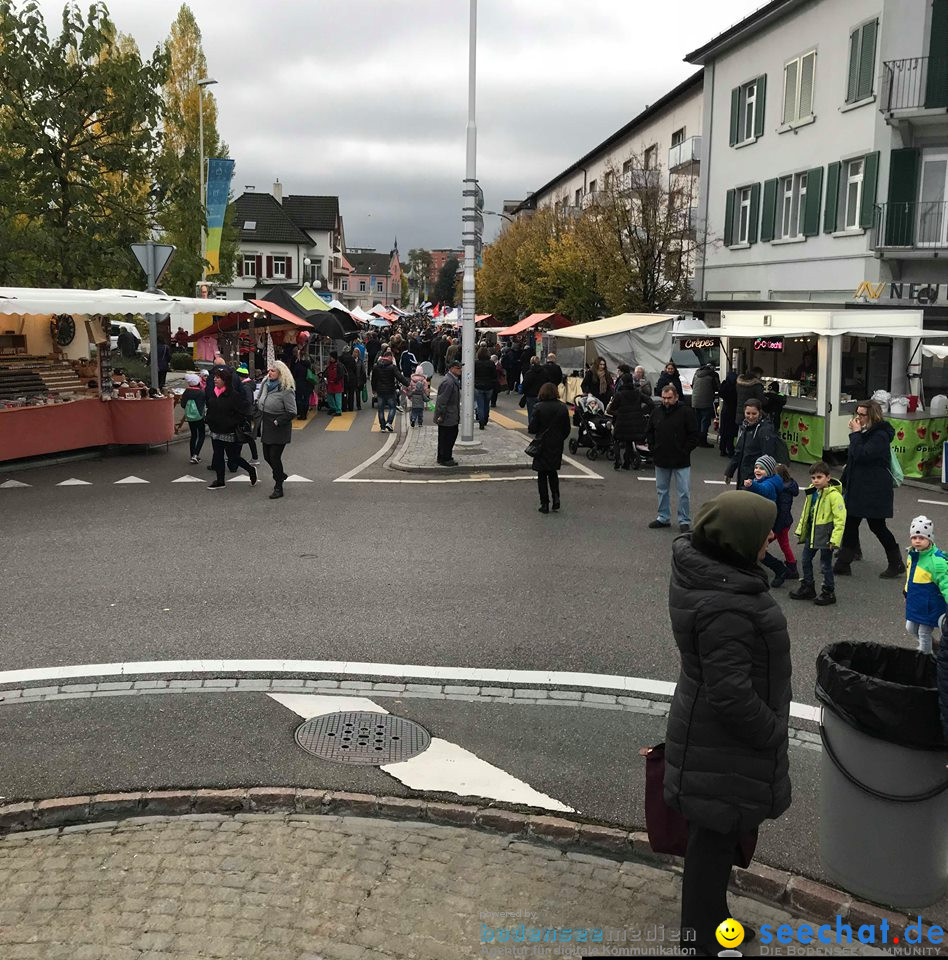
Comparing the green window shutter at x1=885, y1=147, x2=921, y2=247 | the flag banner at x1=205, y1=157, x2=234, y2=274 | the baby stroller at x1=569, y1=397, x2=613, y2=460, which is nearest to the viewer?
the baby stroller at x1=569, y1=397, x2=613, y2=460

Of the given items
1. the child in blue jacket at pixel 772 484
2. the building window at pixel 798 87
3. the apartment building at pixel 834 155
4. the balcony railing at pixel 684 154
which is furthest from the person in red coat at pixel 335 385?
A: the child in blue jacket at pixel 772 484

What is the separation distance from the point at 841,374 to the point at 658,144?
25.0m

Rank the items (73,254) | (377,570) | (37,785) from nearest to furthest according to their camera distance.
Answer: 1. (37,785)
2. (377,570)
3. (73,254)

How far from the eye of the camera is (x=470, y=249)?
17969mm

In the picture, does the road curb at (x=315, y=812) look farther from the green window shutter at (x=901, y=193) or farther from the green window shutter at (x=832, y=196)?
the green window shutter at (x=832, y=196)

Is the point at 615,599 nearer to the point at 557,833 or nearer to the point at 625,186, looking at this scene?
the point at 557,833

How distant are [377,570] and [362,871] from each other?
5.32m

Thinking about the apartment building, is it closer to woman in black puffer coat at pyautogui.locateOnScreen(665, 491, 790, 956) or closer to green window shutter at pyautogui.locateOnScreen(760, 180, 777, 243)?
green window shutter at pyautogui.locateOnScreen(760, 180, 777, 243)

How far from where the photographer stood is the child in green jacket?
874cm

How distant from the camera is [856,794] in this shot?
405 cm

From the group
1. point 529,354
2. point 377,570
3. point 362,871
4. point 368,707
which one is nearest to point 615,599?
point 377,570

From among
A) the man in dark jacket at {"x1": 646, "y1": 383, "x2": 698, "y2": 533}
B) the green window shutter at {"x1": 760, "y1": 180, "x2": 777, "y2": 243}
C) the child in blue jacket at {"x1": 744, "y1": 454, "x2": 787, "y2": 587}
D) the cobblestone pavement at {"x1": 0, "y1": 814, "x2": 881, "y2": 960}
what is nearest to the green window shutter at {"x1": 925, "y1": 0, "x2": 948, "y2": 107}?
the green window shutter at {"x1": 760, "y1": 180, "x2": 777, "y2": 243}

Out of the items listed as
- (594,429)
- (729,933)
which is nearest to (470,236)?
(594,429)

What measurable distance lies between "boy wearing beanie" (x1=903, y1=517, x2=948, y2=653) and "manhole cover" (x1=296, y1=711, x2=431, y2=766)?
3424 millimetres
